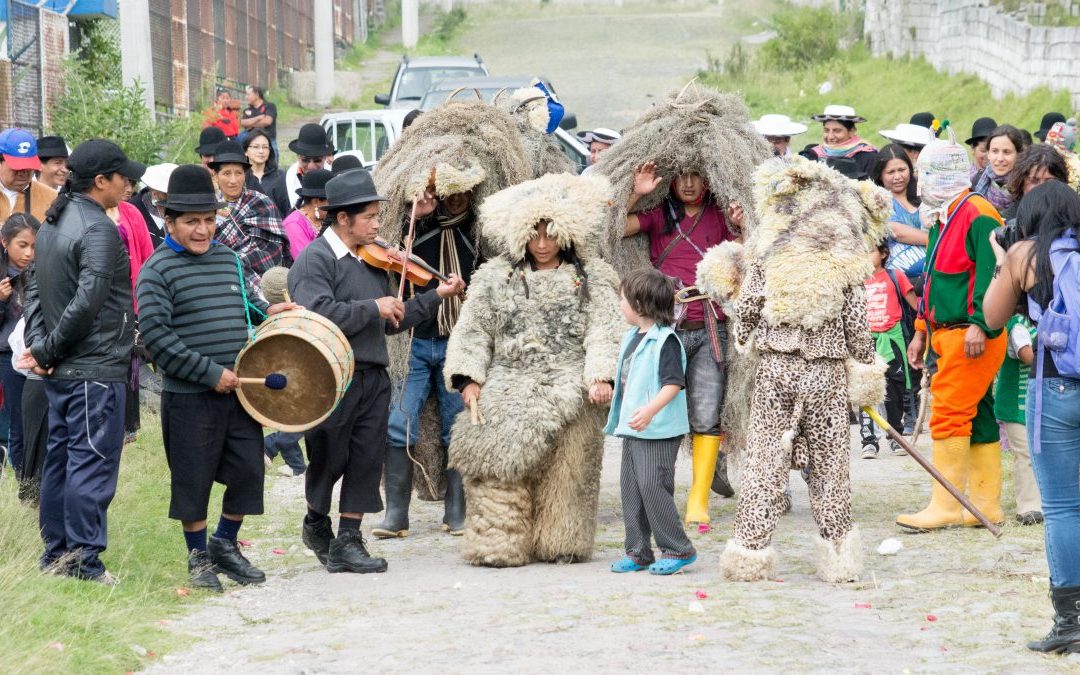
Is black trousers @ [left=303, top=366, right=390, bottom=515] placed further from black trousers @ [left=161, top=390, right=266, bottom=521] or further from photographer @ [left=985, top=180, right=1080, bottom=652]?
photographer @ [left=985, top=180, right=1080, bottom=652]

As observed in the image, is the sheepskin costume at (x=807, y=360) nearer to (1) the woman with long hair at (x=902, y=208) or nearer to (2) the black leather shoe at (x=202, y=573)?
Answer: (2) the black leather shoe at (x=202, y=573)

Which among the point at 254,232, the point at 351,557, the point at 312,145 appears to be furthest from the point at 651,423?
the point at 312,145

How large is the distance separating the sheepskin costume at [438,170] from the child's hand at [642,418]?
168cm

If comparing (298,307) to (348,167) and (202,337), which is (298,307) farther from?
(348,167)

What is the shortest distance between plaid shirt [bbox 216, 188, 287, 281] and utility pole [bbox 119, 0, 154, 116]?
37.1 feet

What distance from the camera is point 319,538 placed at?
722cm

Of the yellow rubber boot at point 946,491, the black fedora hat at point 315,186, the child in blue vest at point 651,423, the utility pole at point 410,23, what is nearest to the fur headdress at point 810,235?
the child in blue vest at point 651,423

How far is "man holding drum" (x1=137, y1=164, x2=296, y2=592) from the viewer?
6457 millimetres

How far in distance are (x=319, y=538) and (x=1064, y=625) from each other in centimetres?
358

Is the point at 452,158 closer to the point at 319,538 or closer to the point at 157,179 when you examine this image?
the point at 319,538

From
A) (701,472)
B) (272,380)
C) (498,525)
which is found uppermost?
(272,380)

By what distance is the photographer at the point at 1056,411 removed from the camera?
17.4ft

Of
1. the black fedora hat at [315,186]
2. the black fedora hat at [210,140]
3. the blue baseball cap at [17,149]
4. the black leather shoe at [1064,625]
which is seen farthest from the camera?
the black fedora hat at [210,140]

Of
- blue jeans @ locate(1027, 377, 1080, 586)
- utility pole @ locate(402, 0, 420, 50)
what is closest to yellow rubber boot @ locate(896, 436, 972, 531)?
blue jeans @ locate(1027, 377, 1080, 586)
